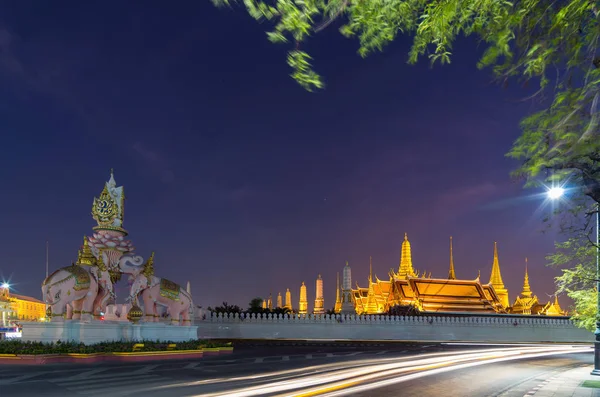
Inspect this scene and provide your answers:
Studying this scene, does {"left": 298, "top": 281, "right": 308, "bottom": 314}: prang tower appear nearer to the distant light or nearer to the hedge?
the hedge

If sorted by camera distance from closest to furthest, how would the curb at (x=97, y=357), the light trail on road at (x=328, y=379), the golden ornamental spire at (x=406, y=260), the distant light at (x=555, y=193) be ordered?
the light trail on road at (x=328, y=379) → the distant light at (x=555, y=193) → the curb at (x=97, y=357) → the golden ornamental spire at (x=406, y=260)

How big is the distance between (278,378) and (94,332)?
29.5 ft

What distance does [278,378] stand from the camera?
13.3 m

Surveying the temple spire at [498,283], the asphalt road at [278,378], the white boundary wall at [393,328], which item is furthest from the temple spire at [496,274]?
the asphalt road at [278,378]

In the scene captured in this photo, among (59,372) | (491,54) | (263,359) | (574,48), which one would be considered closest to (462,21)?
(491,54)

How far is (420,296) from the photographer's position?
161 feet

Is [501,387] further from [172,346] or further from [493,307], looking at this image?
[493,307]

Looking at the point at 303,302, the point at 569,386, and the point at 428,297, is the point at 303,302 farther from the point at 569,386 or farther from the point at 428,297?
the point at 569,386

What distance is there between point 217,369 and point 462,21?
488 inches

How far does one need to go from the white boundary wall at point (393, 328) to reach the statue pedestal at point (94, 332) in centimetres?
1209

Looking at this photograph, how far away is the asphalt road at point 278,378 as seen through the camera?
11055 millimetres

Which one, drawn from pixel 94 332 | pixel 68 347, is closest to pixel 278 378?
pixel 68 347

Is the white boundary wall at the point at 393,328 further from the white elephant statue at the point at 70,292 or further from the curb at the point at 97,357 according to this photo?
the white elephant statue at the point at 70,292

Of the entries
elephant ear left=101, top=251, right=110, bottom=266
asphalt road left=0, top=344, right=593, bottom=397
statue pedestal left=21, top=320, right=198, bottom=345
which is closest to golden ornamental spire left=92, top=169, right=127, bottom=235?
elephant ear left=101, top=251, right=110, bottom=266
